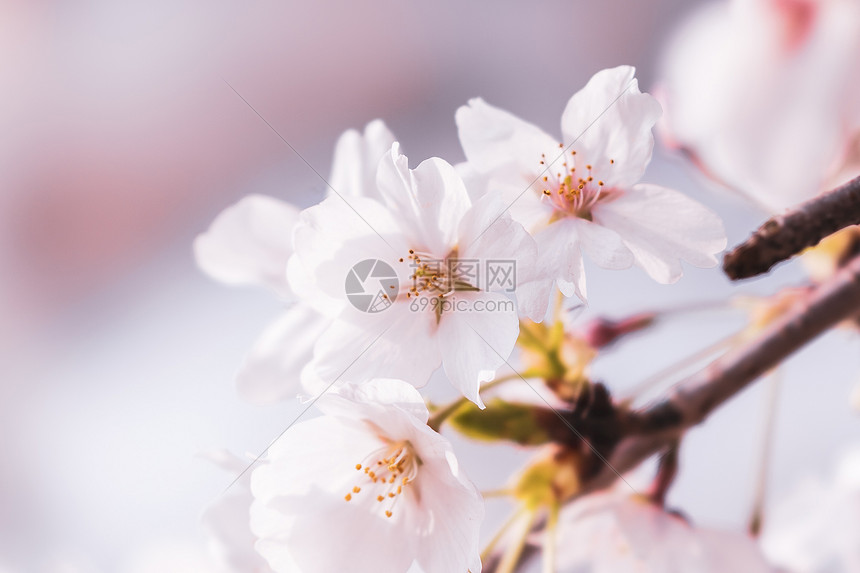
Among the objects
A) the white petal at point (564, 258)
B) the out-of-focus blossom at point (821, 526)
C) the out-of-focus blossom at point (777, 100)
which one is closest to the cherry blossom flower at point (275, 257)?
the white petal at point (564, 258)

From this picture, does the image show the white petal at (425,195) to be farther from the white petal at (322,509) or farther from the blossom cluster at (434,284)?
Result: the white petal at (322,509)

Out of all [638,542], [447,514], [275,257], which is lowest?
[638,542]

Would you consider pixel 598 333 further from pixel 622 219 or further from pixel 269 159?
pixel 269 159

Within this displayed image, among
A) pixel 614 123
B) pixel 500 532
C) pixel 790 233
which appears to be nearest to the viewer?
pixel 790 233

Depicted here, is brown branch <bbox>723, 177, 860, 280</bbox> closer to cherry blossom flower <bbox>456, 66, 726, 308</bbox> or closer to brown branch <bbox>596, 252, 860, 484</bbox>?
cherry blossom flower <bbox>456, 66, 726, 308</bbox>

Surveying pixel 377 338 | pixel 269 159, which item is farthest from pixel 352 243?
pixel 269 159

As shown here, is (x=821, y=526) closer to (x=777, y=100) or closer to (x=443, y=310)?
(x=777, y=100)

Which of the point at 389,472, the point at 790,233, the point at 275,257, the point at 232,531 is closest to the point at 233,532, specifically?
the point at 232,531
